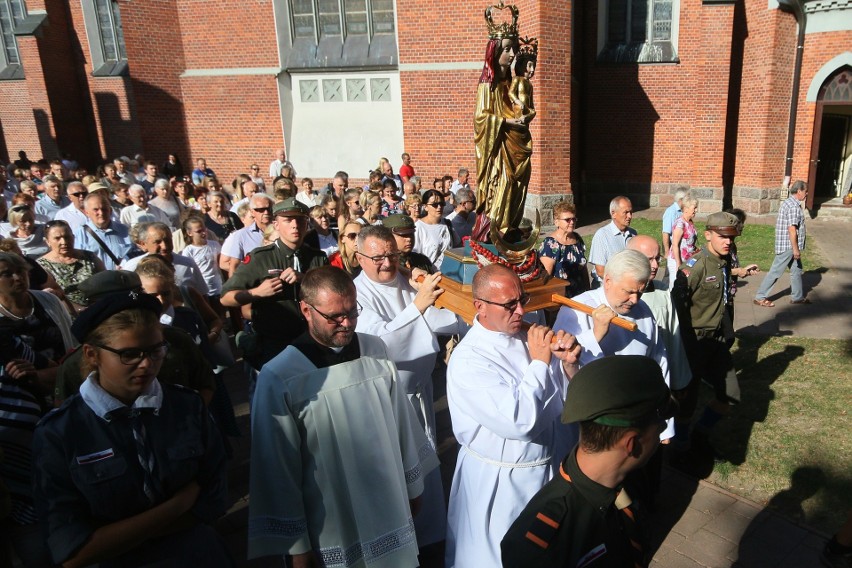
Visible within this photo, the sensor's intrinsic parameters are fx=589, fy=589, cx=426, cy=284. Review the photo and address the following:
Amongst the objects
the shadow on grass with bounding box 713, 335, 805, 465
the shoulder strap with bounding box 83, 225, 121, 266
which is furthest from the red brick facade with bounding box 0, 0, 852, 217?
the shoulder strap with bounding box 83, 225, 121, 266

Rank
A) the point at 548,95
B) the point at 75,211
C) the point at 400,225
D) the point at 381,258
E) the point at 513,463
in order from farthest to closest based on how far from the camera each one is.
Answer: the point at 548,95 → the point at 75,211 → the point at 400,225 → the point at 381,258 → the point at 513,463

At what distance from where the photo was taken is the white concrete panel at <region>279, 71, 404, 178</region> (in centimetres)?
1691

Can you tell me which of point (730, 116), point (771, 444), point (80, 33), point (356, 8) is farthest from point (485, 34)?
point (80, 33)

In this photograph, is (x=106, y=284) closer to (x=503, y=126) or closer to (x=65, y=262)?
(x=65, y=262)

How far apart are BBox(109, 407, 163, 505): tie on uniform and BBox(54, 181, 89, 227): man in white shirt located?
18.6 feet

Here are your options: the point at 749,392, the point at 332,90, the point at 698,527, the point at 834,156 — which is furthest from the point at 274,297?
the point at 834,156

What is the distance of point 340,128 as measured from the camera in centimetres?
1750

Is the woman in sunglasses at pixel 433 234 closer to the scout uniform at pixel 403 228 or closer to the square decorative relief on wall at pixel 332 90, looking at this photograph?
the scout uniform at pixel 403 228

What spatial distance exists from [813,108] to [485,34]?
30.2ft

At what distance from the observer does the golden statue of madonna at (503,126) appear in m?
5.05

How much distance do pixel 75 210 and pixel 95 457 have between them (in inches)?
252

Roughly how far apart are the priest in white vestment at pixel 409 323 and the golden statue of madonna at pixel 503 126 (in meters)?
1.34

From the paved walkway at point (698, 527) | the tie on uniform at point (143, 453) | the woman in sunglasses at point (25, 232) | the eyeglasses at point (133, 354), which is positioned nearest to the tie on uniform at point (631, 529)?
the tie on uniform at point (143, 453)

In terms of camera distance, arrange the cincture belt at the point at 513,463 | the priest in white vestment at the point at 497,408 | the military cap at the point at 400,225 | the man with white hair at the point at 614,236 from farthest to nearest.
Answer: the man with white hair at the point at 614,236 < the military cap at the point at 400,225 < the cincture belt at the point at 513,463 < the priest in white vestment at the point at 497,408
